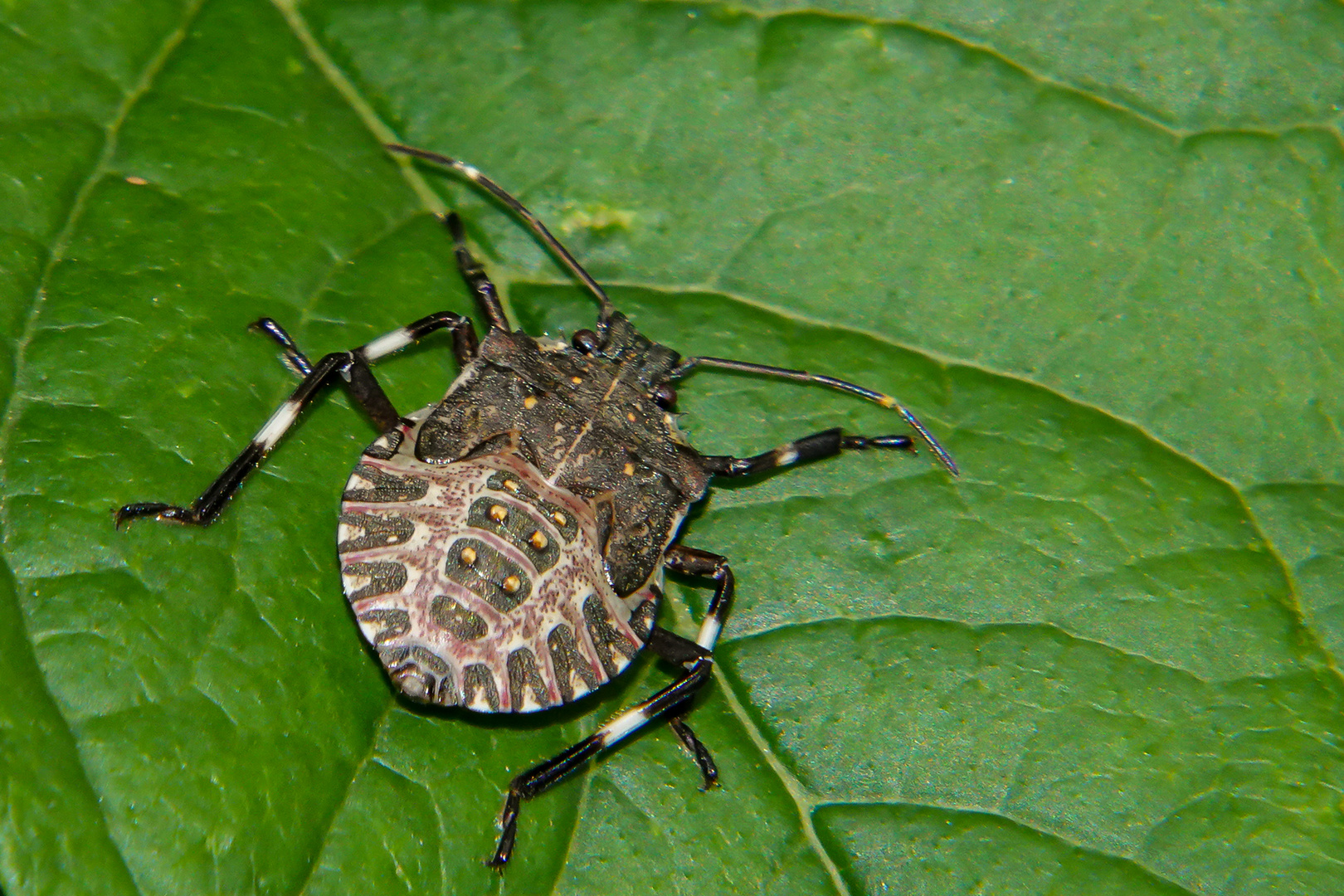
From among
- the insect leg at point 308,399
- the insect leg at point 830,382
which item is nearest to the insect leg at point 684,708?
the insect leg at point 830,382

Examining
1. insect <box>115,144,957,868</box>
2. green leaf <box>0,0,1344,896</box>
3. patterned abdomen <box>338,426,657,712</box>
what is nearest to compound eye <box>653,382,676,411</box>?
insect <box>115,144,957,868</box>

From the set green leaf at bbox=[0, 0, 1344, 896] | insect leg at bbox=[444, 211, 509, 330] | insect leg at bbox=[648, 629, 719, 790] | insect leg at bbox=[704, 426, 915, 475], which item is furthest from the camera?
insect leg at bbox=[444, 211, 509, 330]

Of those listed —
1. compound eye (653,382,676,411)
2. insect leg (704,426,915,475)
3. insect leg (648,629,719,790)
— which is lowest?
insect leg (648,629,719,790)

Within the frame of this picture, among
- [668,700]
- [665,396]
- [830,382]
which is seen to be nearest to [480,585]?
[668,700]

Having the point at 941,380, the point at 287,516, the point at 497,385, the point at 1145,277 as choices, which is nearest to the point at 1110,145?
the point at 1145,277

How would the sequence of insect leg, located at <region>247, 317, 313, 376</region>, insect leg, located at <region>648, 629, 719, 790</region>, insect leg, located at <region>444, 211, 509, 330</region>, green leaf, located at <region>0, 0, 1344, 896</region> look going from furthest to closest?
insect leg, located at <region>444, 211, 509, 330</region>
insect leg, located at <region>247, 317, 313, 376</region>
insect leg, located at <region>648, 629, 719, 790</region>
green leaf, located at <region>0, 0, 1344, 896</region>

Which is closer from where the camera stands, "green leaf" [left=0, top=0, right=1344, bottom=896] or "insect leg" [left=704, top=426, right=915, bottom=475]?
"green leaf" [left=0, top=0, right=1344, bottom=896]

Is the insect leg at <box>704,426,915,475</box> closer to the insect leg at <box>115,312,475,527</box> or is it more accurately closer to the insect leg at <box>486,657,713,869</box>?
the insect leg at <box>486,657,713,869</box>
